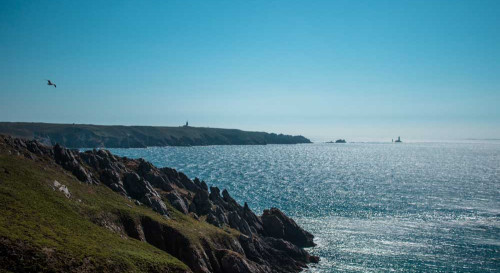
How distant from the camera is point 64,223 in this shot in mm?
33969

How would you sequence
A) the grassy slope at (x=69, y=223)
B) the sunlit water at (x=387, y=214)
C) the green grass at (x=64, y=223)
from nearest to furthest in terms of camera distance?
1. the grassy slope at (x=69, y=223)
2. the green grass at (x=64, y=223)
3. the sunlit water at (x=387, y=214)

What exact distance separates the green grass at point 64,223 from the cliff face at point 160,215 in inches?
8.6

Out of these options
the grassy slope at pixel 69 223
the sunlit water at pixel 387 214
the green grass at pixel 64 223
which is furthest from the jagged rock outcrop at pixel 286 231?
the green grass at pixel 64 223

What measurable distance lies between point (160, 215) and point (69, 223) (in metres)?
13.7

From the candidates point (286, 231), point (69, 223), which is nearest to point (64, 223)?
point (69, 223)

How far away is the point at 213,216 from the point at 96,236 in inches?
886

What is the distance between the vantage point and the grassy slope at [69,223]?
2781 cm

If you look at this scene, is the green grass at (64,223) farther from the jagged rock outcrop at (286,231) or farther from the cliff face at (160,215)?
the jagged rock outcrop at (286,231)

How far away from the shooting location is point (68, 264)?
2703 centimetres

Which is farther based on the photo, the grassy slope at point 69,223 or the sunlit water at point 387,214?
the sunlit water at point 387,214

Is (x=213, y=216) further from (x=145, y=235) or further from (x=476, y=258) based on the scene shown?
(x=476, y=258)

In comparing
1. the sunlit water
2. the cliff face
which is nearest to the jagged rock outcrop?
the cliff face

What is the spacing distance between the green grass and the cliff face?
219 mm

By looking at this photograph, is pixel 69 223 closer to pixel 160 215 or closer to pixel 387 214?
pixel 160 215
